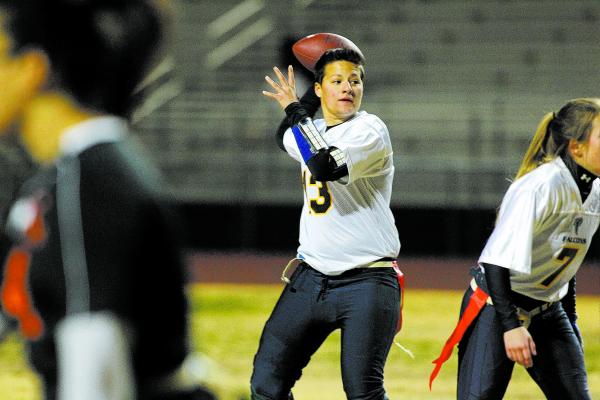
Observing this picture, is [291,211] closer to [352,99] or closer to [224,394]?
[352,99]

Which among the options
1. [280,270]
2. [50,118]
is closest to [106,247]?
[50,118]

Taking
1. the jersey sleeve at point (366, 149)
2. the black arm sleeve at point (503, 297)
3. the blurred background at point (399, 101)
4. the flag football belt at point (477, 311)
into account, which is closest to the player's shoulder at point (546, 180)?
the black arm sleeve at point (503, 297)

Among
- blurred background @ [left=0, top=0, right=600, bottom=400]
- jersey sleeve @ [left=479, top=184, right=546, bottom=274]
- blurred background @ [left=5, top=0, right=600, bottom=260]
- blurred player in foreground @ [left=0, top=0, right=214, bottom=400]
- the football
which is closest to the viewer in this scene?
blurred player in foreground @ [left=0, top=0, right=214, bottom=400]

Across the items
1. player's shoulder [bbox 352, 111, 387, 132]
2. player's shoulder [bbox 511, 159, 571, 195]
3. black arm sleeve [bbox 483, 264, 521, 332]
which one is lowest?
black arm sleeve [bbox 483, 264, 521, 332]

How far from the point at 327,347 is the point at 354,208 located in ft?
14.7

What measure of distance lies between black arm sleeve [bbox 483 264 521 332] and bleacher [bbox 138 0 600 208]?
454 inches

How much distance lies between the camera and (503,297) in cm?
459

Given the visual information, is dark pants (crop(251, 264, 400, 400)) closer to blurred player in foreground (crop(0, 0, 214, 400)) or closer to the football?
the football

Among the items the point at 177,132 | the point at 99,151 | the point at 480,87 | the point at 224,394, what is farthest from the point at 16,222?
the point at 480,87

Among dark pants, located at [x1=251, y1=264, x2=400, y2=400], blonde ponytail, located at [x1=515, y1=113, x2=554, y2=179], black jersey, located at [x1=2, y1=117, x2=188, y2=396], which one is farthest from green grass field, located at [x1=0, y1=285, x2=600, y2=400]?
black jersey, located at [x1=2, y1=117, x2=188, y2=396]

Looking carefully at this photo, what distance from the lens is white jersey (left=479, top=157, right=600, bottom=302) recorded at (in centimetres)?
458

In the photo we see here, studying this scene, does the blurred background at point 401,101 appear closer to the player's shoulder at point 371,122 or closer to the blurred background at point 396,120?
the blurred background at point 396,120

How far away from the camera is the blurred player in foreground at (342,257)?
4.96 m

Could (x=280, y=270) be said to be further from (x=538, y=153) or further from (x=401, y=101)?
(x=538, y=153)
